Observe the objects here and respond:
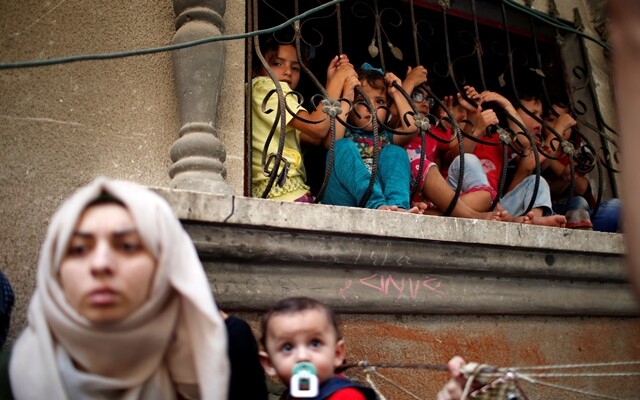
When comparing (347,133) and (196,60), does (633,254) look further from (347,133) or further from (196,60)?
(347,133)

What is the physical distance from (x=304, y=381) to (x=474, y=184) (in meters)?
1.87

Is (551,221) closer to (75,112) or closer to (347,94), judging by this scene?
(347,94)

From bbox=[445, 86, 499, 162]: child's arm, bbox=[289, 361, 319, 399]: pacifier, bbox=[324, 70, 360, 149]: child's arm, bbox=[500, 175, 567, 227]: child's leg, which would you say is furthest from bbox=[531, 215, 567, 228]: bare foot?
bbox=[289, 361, 319, 399]: pacifier

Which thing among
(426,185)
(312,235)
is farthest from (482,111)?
(312,235)

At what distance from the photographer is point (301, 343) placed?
188 cm

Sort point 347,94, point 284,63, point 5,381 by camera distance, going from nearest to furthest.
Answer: point 5,381 → point 347,94 → point 284,63

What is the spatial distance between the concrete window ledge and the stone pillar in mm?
215

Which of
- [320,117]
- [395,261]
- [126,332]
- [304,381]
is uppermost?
[320,117]

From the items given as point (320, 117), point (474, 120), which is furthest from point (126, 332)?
point (474, 120)

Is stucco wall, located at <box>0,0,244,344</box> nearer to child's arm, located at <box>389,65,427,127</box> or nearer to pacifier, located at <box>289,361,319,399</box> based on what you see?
child's arm, located at <box>389,65,427,127</box>

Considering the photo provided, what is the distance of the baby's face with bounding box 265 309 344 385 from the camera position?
187cm

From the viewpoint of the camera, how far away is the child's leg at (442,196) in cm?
320

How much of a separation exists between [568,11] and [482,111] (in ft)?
4.32

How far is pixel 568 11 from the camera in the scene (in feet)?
14.2
